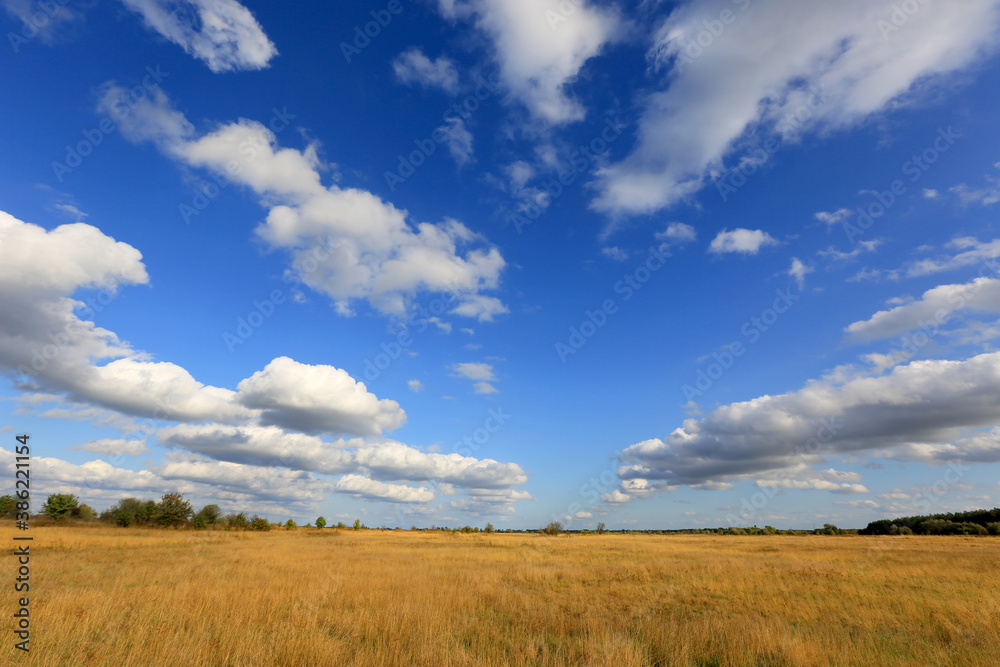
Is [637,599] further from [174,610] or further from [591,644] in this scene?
[174,610]

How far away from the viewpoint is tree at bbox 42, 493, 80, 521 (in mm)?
58719

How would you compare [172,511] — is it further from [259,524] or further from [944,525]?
[944,525]

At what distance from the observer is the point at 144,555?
24109 mm

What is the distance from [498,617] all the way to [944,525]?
9701cm

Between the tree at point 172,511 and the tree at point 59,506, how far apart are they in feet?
34.7

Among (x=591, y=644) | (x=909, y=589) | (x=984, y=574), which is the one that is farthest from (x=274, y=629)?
(x=984, y=574)

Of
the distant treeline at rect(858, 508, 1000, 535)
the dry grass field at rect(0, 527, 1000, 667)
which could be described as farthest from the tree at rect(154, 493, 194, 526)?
the distant treeline at rect(858, 508, 1000, 535)

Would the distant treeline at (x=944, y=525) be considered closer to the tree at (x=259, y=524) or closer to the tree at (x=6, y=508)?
the tree at (x=259, y=524)

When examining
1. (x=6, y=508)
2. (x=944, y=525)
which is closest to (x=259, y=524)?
(x=6, y=508)

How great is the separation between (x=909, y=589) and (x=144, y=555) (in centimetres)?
3720

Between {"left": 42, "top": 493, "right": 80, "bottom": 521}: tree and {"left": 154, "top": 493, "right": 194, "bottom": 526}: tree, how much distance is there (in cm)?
1057

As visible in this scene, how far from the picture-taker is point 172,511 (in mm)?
63406

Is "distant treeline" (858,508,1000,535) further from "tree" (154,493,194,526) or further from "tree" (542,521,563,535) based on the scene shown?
"tree" (154,493,194,526)

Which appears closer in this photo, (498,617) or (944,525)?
(498,617)
